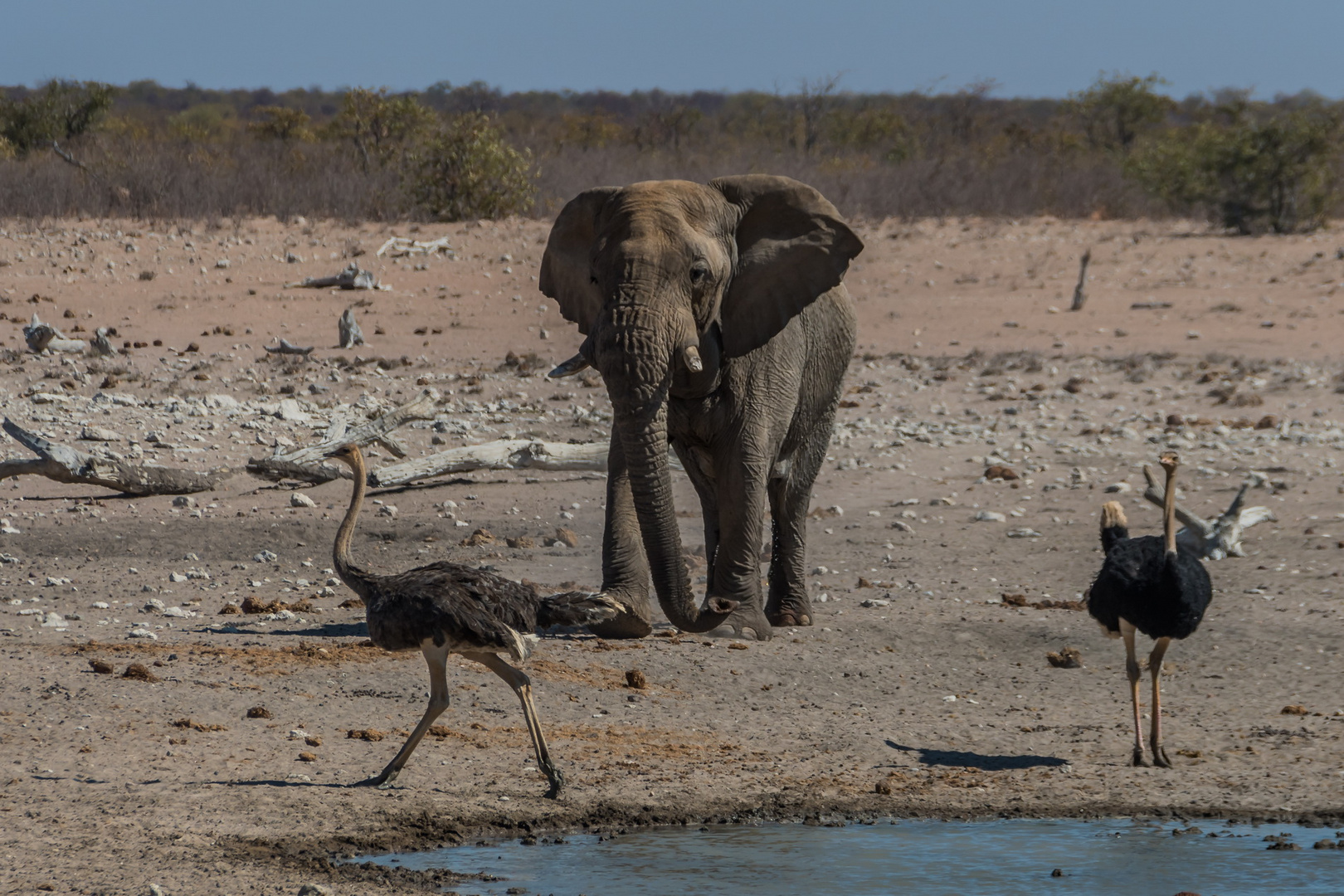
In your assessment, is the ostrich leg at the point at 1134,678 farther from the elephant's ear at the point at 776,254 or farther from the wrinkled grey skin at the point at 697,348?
the elephant's ear at the point at 776,254

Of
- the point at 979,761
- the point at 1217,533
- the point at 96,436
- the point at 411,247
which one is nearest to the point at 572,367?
the point at 979,761

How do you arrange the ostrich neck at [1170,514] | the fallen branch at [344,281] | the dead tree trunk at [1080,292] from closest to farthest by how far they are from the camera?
the ostrich neck at [1170,514] < the fallen branch at [344,281] < the dead tree trunk at [1080,292]

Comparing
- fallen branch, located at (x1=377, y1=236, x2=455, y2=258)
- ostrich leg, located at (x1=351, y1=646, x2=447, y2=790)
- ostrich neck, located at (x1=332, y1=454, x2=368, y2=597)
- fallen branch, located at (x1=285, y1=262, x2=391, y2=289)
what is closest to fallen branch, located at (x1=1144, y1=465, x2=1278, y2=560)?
ostrich neck, located at (x1=332, y1=454, x2=368, y2=597)

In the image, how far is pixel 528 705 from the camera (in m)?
5.94

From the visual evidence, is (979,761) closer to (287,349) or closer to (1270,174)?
(287,349)

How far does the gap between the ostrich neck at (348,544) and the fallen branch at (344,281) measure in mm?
13904

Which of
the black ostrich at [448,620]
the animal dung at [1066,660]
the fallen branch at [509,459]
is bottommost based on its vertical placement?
the animal dung at [1066,660]

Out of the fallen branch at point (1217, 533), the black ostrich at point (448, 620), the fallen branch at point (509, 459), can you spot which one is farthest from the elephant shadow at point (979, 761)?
the fallen branch at point (509, 459)

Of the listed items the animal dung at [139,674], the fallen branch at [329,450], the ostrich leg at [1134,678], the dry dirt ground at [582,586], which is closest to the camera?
the dry dirt ground at [582,586]

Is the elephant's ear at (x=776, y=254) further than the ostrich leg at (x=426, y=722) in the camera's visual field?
Yes

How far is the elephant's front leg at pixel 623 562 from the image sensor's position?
8.32 metres

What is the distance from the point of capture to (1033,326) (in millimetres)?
20219

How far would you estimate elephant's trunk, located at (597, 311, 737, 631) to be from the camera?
7332mm

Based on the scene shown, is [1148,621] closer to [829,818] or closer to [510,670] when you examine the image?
[829,818]
